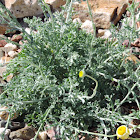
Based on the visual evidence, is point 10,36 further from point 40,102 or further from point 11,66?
point 40,102

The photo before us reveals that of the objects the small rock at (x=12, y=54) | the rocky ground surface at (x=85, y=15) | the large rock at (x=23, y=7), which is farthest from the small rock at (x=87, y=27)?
the small rock at (x=12, y=54)

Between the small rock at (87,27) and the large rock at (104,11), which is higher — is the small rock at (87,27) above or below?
below

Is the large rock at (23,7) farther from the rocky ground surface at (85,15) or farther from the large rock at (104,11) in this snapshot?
the large rock at (104,11)

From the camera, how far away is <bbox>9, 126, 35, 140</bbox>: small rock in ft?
8.07

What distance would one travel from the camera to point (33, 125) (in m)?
2.54

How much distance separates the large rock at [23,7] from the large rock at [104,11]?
0.77 m

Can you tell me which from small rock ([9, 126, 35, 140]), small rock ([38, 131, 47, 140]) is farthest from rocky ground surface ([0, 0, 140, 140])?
small rock ([38, 131, 47, 140])

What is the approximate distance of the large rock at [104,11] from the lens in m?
3.92

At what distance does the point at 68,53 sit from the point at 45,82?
42 cm

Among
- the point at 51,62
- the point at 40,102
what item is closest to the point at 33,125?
the point at 40,102

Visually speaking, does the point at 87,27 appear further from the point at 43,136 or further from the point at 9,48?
the point at 43,136

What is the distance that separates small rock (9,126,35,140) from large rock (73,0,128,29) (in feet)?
7.02

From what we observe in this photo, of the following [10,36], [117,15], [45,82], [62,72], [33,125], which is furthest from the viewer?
[10,36]

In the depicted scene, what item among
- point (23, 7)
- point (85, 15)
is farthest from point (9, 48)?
point (85, 15)
